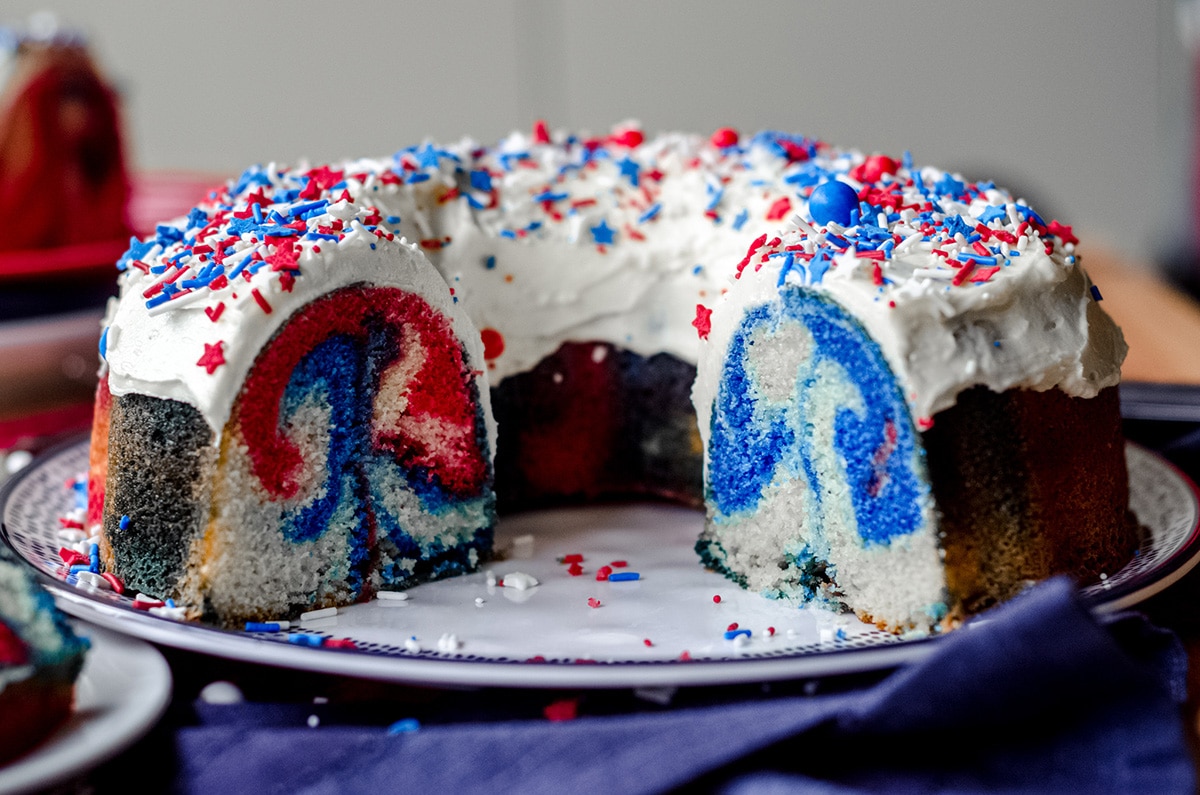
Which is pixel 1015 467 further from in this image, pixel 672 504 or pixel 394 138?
pixel 394 138

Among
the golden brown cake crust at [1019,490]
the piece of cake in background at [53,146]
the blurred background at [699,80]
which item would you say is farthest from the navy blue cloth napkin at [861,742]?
the blurred background at [699,80]

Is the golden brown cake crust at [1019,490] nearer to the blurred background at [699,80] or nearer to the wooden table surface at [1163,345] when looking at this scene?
the wooden table surface at [1163,345]

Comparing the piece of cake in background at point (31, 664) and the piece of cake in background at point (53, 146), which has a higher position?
the piece of cake in background at point (53, 146)

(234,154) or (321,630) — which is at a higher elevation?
(234,154)

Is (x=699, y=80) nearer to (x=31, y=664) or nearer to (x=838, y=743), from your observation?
(x=838, y=743)

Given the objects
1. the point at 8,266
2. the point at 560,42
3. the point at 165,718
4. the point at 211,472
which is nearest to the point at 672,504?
the point at 211,472

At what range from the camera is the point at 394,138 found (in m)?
6.74

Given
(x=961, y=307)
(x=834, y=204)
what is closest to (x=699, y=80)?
(x=834, y=204)

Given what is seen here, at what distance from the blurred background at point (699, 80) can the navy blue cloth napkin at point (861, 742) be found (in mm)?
4429

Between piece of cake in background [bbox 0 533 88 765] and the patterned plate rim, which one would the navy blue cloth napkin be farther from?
piece of cake in background [bbox 0 533 88 765]

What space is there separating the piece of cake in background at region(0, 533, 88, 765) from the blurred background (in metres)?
4.83

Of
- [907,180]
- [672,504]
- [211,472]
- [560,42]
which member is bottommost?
[672,504]

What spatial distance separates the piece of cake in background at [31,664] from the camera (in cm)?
139

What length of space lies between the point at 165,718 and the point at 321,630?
330mm
